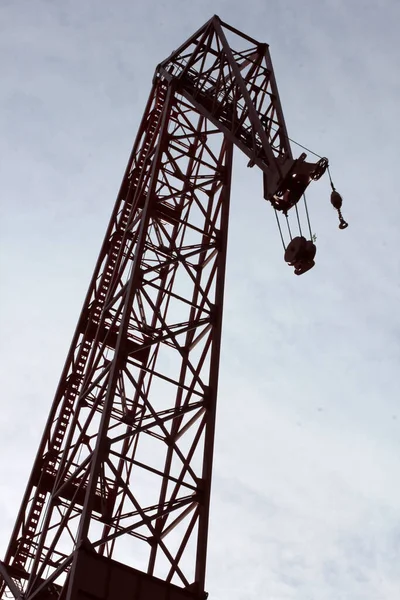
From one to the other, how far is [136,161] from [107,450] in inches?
532

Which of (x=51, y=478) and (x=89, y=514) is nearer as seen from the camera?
(x=89, y=514)

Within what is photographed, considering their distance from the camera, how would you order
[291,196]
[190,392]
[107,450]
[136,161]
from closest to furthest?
[107,450], [190,392], [291,196], [136,161]

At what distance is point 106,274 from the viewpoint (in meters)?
25.4

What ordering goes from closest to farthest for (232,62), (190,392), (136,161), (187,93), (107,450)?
(107,450), (190,392), (232,62), (187,93), (136,161)

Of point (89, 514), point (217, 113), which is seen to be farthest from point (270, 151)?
point (89, 514)

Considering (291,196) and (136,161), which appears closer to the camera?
(291,196)

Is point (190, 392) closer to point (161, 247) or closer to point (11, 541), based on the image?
point (161, 247)

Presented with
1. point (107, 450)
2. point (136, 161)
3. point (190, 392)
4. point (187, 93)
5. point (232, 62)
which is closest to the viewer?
point (107, 450)

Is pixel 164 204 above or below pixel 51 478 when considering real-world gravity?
above

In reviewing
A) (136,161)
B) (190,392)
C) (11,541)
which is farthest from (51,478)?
(136,161)

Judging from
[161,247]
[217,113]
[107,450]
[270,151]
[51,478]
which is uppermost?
[217,113]

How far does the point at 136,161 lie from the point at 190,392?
10843 mm

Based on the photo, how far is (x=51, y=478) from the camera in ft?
72.0

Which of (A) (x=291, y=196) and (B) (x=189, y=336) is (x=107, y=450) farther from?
(A) (x=291, y=196)
